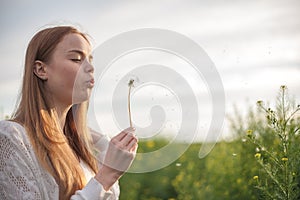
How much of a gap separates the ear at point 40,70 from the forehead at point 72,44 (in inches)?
2.8

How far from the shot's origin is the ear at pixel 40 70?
1455 millimetres

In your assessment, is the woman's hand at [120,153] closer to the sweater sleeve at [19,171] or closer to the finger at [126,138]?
the finger at [126,138]

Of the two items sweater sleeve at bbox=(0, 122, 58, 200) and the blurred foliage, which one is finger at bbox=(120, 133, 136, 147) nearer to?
sweater sleeve at bbox=(0, 122, 58, 200)

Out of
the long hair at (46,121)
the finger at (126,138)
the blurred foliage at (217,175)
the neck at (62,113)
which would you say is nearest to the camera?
the finger at (126,138)

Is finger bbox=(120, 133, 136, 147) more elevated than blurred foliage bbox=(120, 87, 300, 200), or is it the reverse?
finger bbox=(120, 133, 136, 147)

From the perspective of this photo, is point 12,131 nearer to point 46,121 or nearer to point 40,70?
point 46,121

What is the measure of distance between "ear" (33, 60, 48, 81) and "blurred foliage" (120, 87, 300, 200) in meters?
1.65

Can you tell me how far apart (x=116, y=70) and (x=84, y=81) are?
103 millimetres

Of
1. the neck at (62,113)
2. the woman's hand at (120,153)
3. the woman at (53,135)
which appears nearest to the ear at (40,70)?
the woman at (53,135)

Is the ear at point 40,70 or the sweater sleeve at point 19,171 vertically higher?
the ear at point 40,70

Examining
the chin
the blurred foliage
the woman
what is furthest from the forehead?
the blurred foliage

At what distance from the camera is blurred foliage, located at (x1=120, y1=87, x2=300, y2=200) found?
2.94 m

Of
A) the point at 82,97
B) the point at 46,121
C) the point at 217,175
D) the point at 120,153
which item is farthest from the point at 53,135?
the point at 217,175

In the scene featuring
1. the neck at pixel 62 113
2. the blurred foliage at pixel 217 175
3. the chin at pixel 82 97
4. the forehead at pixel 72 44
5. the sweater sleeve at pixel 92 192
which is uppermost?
the forehead at pixel 72 44
